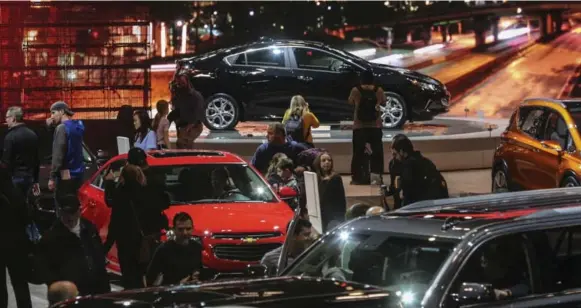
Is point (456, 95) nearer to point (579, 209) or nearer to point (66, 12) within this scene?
point (66, 12)

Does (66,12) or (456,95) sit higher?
(66,12)

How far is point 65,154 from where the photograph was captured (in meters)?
14.6

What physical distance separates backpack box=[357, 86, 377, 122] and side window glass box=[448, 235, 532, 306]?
10.8 m

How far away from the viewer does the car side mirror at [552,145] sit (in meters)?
14.3

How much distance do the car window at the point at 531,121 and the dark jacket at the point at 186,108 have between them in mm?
4512

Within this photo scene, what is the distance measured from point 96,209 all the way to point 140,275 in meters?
1.86

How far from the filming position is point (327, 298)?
6.27 meters

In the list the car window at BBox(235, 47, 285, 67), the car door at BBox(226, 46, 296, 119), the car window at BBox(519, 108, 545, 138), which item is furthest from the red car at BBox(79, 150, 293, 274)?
the car window at BBox(235, 47, 285, 67)

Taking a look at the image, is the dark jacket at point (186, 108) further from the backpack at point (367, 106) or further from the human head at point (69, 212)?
the human head at point (69, 212)

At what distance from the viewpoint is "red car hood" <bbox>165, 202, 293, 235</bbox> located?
39.7ft

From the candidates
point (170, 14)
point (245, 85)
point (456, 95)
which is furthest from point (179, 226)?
point (170, 14)

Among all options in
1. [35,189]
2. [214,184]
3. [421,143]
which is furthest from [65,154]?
[421,143]

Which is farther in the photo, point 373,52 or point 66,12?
point 373,52

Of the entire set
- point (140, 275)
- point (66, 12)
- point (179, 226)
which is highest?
point (66, 12)
